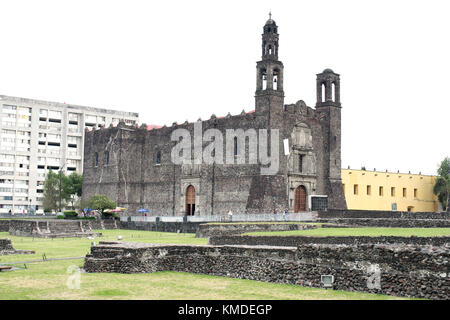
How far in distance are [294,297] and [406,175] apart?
48.7 meters

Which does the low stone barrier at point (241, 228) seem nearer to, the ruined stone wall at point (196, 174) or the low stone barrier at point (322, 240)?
the low stone barrier at point (322, 240)

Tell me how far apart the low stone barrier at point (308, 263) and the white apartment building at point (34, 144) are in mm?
72282

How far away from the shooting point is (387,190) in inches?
2228

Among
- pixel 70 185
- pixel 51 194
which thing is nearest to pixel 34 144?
pixel 51 194

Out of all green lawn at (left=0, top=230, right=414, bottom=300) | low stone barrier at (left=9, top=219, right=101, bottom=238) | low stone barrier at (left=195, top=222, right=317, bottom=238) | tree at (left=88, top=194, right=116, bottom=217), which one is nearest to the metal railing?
low stone barrier at (left=195, top=222, right=317, bottom=238)

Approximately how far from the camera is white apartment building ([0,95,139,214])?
89312 mm

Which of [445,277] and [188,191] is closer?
[445,277]

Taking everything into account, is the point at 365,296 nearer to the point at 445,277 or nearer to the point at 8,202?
the point at 445,277

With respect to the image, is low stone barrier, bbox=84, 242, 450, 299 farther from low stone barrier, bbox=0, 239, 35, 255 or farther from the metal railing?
the metal railing

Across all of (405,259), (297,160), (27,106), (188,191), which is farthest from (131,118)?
(405,259)

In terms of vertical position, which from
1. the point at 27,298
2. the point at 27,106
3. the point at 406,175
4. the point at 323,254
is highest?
the point at 27,106

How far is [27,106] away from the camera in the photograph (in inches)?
3612

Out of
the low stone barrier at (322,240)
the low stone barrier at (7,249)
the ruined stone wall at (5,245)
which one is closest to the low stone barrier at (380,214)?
the low stone barrier at (322,240)

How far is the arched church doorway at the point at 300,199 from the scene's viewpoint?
46.3m
